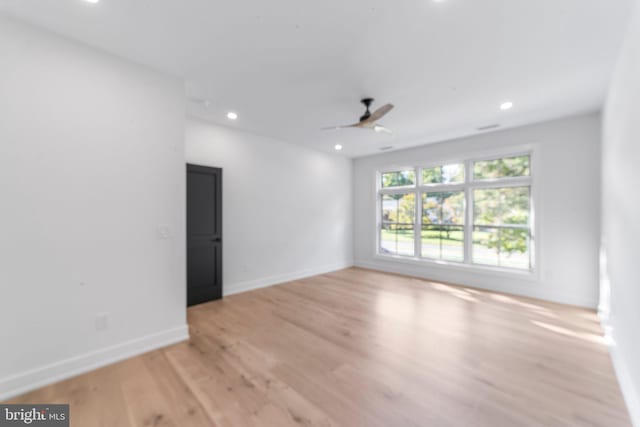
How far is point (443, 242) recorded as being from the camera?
5.19 m

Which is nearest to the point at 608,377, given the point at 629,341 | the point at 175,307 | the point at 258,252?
the point at 629,341

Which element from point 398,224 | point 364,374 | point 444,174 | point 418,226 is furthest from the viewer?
point 398,224

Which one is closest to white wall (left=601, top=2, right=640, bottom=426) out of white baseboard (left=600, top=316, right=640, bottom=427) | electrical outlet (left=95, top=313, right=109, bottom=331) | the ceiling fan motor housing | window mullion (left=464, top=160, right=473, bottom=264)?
white baseboard (left=600, top=316, right=640, bottom=427)

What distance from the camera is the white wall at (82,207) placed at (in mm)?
1896

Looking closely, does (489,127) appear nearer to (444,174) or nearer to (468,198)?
(444,174)

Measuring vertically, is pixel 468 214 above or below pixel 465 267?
above

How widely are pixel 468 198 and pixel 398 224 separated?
1.60m

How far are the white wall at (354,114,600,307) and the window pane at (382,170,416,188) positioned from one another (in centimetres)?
125

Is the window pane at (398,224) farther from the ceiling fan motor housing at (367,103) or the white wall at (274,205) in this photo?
the ceiling fan motor housing at (367,103)

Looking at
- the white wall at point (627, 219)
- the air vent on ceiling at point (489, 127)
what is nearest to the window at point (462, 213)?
the air vent on ceiling at point (489, 127)

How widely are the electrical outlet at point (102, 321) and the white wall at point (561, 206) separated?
17.3 ft

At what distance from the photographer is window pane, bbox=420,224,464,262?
498cm

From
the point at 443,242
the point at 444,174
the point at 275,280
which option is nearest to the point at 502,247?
the point at 443,242

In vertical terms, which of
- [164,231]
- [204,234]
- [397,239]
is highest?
[164,231]
